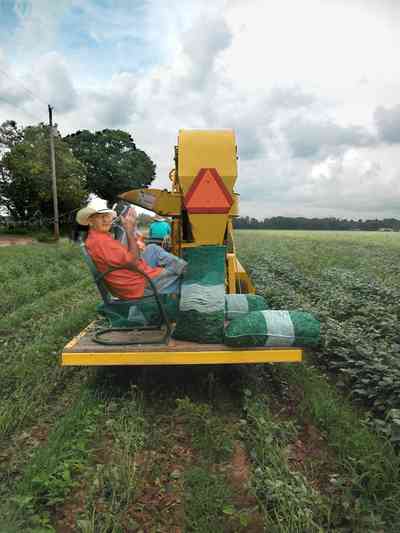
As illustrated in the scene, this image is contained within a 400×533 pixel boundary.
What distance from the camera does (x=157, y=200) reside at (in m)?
4.75

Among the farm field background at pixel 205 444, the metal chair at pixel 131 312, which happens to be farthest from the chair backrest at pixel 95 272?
the farm field background at pixel 205 444

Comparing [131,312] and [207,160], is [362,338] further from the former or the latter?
[207,160]

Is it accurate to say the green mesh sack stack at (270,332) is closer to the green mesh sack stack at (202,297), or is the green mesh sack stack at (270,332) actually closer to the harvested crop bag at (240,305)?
the green mesh sack stack at (202,297)

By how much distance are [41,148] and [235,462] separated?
102 feet

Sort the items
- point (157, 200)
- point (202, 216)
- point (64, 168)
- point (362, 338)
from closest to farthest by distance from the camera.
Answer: point (202, 216)
point (157, 200)
point (362, 338)
point (64, 168)

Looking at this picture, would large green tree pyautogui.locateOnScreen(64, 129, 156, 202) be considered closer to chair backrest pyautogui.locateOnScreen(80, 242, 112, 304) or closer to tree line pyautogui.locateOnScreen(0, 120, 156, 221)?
tree line pyautogui.locateOnScreen(0, 120, 156, 221)

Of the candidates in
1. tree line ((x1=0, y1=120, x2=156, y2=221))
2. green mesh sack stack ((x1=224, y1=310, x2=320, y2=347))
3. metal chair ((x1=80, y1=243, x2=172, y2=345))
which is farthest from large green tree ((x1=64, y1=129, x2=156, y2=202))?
green mesh sack stack ((x1=224, y1=310, x2=320, y2=347))

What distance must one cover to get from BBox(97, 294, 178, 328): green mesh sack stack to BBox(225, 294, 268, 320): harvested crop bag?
61 cm

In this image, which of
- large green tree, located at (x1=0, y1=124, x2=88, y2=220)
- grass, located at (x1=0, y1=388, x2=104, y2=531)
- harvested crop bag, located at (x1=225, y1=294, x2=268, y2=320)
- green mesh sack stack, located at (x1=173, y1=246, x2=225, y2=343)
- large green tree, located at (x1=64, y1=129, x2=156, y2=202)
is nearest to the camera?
grass, located at (x1=0, y1=388, x2=104, y2=531)

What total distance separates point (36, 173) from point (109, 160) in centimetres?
1741

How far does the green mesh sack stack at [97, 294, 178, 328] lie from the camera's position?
4016 mm

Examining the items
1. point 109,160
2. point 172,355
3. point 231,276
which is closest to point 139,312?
point 172,355

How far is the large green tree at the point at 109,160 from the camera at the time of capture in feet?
150

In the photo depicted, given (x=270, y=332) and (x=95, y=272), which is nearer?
(x=270, y=332)
